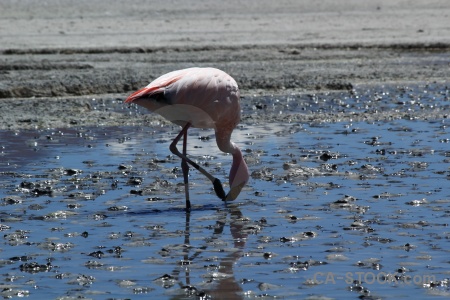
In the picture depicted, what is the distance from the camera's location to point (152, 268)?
236 inches

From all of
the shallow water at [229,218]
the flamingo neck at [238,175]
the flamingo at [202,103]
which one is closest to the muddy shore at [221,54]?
the shallow water at [229,218]

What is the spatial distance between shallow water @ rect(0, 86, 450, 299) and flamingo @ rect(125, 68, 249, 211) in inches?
10.1

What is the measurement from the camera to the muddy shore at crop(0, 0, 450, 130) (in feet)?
44.3

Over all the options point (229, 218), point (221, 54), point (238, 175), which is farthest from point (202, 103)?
point (221, 54)

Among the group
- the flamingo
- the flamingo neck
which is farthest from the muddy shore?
the flamingo neck

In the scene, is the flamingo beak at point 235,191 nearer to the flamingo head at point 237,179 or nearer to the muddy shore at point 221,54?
the flamingo head at point 237,179

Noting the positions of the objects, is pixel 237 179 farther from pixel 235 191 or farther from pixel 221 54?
pixel 221 54

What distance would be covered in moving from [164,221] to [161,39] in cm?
1564

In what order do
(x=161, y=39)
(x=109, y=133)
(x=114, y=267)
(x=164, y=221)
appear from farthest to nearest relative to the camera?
1. (x=161, y=39)
2. (x=109, y=133)
3. (x=164, y=221)
4. (x=114, y=267)

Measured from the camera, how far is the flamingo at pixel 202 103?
7.65 m

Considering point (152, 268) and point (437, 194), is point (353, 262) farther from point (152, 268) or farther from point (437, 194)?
point (437, 194)

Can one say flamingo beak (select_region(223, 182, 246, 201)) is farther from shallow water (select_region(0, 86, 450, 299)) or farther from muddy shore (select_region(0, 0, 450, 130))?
muddy shore (select_region(0, 0, 450, 130))

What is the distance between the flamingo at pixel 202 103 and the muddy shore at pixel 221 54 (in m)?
4.40

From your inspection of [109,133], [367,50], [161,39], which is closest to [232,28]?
[161,39]
